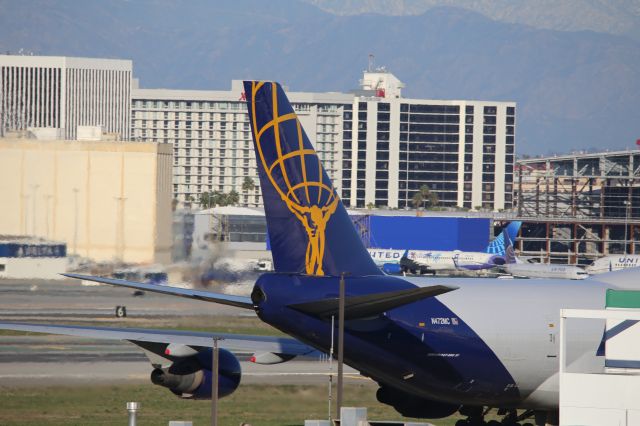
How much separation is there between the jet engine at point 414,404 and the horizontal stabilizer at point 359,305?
4.81 metres

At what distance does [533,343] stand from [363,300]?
564 centimetres

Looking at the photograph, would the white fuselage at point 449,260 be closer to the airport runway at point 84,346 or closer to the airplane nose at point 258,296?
the airport runway at point 84,346

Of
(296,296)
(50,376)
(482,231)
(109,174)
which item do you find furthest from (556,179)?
(296,296)

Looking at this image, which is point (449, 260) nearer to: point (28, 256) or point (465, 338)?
point (28, 256)

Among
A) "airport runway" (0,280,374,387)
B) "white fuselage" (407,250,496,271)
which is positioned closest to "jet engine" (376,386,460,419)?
"airport runway" (0,280,374,387)

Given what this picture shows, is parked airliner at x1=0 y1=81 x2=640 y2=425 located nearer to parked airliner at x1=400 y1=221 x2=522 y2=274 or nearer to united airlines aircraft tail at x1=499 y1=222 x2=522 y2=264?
united airlines aircraft tail at x1=499 y1=222 x2=522 y2=264

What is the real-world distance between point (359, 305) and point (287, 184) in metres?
3.34

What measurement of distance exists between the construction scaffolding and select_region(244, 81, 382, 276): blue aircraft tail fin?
456 feet

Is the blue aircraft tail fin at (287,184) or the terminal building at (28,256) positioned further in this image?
the terminal building at (28,256)

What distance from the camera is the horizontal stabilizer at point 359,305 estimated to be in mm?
28750

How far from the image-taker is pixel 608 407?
83.5 feet

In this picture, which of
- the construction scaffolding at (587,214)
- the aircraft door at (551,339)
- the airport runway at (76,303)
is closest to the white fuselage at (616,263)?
the construction scaffolding at (587,214)

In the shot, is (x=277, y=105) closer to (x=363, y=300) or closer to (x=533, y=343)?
(x=363, y=300)

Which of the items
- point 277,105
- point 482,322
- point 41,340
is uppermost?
point 277,105
